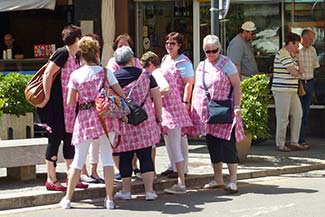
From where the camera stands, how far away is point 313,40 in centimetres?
1388

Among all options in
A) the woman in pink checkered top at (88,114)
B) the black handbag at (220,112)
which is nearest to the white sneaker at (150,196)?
the woman in pink checkered top at (88,114)

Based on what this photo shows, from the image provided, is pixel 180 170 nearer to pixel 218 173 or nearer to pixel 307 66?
pixel 218 173

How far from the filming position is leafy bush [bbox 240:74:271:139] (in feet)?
38.2

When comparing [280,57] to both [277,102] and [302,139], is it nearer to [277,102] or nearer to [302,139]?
[277,102]

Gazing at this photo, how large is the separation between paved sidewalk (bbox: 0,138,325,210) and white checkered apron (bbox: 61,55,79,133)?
0.85 meters

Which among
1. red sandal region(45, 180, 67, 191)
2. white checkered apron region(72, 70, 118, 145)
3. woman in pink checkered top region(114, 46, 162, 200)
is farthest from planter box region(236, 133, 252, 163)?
white checkered apron region(72, 70, 118, 145)

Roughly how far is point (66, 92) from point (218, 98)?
1.92 metres

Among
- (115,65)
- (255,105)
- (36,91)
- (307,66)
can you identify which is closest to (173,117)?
(115,65)

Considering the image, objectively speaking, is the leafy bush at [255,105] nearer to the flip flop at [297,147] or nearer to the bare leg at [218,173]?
the flip flop at [297,147]

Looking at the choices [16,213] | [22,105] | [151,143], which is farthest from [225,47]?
[16,213]

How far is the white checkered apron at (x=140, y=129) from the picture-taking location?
9.00m

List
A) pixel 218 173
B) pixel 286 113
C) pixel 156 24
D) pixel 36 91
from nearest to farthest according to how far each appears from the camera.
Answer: pixel 36 91 < pixel 218 173 < pixel 286 113 < pixel 156 24

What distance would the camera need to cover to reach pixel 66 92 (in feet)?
30.2

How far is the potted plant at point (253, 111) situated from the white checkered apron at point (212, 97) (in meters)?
1.84
